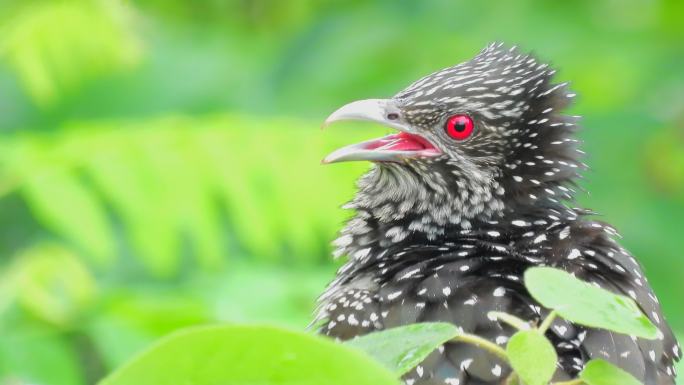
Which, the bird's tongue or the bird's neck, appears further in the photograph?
the bird's tongue

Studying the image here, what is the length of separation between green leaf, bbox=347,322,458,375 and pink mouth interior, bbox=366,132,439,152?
231cm

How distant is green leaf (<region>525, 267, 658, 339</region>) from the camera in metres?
2.08

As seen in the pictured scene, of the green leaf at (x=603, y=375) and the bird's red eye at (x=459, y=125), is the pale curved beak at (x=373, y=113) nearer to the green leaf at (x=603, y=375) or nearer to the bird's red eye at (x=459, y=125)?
the bird's red eye at (x=459, y=125)

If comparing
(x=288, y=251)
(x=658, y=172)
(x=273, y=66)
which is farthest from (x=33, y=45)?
(x=658, y=172)

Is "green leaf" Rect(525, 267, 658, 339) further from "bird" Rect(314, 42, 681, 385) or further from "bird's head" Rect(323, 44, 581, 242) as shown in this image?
"bird's head" Rect(323, 44, 581, 242)

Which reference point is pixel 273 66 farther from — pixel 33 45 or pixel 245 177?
pixel 245 177

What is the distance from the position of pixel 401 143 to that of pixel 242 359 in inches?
109

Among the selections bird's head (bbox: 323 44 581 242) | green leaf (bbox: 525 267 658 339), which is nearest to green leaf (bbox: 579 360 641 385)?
green leaf (bbox: 525 267 658 339)

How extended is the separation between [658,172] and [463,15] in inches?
77.5

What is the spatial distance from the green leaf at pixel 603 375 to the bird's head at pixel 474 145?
86.7 inches

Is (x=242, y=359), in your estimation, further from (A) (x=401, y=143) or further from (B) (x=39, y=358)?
(B) (x=39, y=358)

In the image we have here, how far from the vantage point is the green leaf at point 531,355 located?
2.10 meters

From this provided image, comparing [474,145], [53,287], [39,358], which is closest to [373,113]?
[474,145]

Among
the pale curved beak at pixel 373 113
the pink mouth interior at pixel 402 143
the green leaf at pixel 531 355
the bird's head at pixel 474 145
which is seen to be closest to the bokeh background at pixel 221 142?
the bird's head at pixel 474 145
